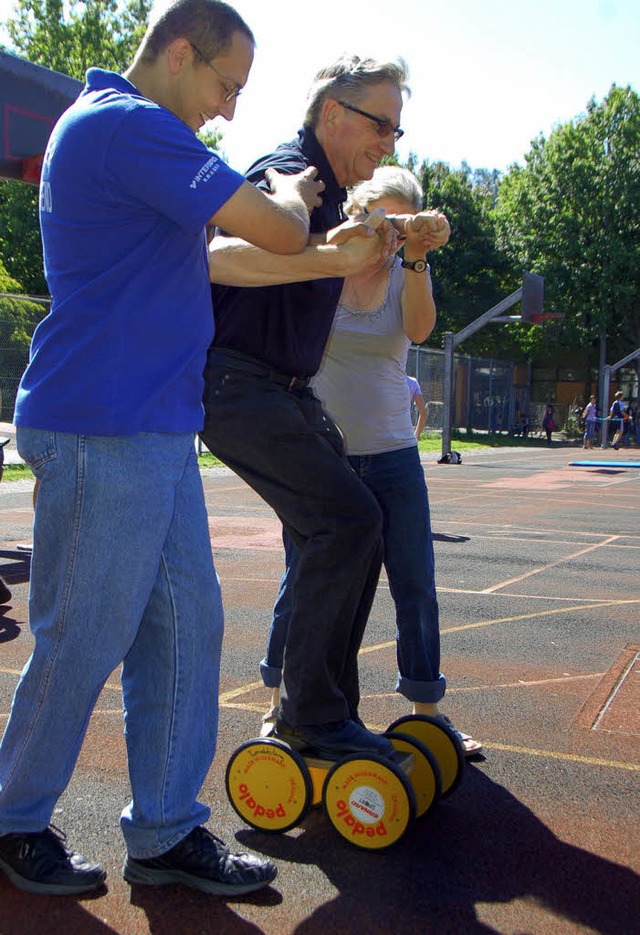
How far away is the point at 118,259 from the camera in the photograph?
2281mm

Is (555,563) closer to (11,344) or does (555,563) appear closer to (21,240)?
(11,344)

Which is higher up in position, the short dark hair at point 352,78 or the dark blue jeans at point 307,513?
the short dark hair at point 352,78

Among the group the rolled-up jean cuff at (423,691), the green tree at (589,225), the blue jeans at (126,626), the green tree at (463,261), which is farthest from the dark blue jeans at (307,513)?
the green tree at (589,225)

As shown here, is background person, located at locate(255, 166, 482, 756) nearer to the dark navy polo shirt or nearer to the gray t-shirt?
the gray t-shirt

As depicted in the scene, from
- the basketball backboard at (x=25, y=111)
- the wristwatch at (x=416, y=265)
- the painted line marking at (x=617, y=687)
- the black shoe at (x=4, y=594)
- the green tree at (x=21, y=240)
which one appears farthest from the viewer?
the green tree at (x=21, y=240)

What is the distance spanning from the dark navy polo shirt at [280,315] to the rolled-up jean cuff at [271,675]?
1089 millimetres

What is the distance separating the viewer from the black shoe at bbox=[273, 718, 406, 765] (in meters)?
2.75

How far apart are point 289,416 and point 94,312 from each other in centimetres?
64

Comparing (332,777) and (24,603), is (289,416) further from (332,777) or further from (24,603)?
(24,603)

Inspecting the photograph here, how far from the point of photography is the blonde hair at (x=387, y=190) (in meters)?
3.37

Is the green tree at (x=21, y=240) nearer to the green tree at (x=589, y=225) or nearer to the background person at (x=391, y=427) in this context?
the green tree at (x=589, y=225)

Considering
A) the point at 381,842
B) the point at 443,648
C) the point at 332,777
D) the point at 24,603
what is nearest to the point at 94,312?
the point at 332,777

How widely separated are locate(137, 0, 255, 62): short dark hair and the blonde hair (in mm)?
1102

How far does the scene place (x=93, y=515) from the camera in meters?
2.27
